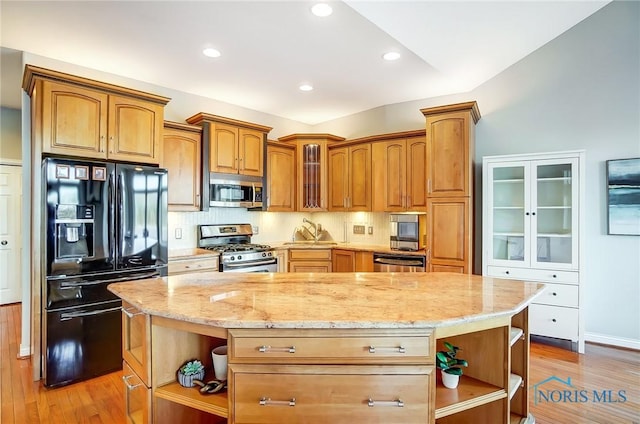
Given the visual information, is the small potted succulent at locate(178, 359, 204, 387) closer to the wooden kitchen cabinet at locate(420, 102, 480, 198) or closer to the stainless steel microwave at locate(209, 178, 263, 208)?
Answer: the stainless steel microwave at locate(209, 178, 263, 208)

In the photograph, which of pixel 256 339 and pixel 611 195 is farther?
pixel 611 195

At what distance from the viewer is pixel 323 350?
4.57ft

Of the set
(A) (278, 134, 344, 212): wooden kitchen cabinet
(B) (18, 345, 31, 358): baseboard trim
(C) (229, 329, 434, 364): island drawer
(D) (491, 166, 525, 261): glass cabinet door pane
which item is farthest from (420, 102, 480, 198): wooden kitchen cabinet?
(B) (18, 345, 31, 358): baseboard trim

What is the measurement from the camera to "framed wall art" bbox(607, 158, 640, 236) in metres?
3.36

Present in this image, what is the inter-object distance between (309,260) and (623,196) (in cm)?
344

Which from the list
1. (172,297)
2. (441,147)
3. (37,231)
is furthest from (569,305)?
(37,231)

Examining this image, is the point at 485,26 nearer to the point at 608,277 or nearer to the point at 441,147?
the point at 441,147

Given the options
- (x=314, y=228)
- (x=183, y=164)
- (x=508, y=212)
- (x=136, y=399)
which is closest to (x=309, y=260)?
(x=314, y=228)

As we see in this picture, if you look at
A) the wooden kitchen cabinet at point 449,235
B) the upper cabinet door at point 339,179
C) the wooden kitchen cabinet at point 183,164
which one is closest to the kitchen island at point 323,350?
the wooden kitchen cabinet at point 449,235

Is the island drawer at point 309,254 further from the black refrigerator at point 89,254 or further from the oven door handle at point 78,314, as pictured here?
the oven door handle at point 78,314

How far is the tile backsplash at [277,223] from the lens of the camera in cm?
421

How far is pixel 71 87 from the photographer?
112 inches

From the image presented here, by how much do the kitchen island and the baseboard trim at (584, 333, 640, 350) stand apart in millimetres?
2378

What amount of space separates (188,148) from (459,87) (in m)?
3.25
